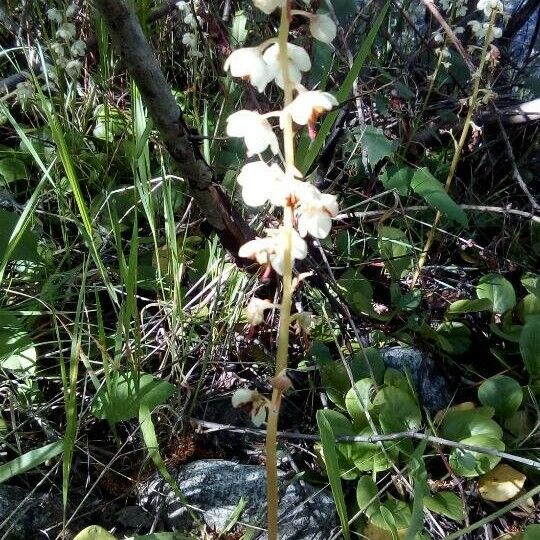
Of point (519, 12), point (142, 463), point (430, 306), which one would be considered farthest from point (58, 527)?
point (519, 12)

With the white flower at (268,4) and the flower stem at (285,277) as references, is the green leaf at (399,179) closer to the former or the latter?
the flower stem at (285,277)

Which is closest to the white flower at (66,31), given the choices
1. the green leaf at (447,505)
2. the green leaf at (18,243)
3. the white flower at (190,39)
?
the white flower at (190,39)

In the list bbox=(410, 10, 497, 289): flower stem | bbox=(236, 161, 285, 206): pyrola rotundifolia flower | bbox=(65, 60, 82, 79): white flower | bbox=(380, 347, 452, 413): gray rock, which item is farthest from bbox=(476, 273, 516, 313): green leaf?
bbox=(65, 60, 82, 79): white flower

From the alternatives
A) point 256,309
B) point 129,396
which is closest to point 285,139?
point 256,309

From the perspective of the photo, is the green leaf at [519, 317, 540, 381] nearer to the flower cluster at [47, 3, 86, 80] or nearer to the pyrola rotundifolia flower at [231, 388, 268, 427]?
the pyrola rotundifolia flower at [231, 388, 268, 427]

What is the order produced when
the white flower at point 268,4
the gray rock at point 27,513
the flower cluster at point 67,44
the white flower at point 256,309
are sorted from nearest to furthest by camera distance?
the white flower at point 268,4 < the white flower at point 256,309 < the gray rock at point 27,513 < the flower cluster at point 67,44
